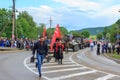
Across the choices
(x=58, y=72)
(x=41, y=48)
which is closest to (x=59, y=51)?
(x=58, y=72)

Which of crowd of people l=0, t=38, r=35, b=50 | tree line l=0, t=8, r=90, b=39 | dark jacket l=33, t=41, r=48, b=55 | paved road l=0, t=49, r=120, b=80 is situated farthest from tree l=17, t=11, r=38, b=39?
dark jacket l=33, t=41, r=48, b=55

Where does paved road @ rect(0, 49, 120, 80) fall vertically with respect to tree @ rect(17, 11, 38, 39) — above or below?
below

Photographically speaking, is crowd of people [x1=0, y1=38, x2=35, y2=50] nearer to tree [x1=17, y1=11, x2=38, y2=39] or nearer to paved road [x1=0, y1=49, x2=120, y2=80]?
paved road [x1=0, y1=49, x2=120, y2=80]

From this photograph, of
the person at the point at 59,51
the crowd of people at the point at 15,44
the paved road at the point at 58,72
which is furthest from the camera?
the crowd of people at the point at 15,44

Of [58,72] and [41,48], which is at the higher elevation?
[41,48]

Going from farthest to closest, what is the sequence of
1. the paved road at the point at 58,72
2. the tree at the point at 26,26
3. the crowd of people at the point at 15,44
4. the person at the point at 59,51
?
the tree at the point at 26,26, the crowd of people at the point at 15,44, the person at the point at 59,51, the paved road at the point at 58,72

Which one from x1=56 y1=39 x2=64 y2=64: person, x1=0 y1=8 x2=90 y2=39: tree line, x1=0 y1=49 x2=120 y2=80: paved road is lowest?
x1=0 y1=49 x2=120 y2=80: paved road

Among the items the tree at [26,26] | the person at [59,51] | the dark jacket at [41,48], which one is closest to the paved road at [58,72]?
the dark jacket at [41,48]

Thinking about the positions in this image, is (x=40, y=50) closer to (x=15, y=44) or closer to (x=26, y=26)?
(x=15, y=44)

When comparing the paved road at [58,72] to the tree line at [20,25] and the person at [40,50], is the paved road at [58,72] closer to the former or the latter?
the person at [40,50]

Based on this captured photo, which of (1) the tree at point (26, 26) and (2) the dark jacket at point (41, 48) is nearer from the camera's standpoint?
(2) the dark jacket at point (41, 48)

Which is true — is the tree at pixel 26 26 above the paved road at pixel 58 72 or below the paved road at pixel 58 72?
above

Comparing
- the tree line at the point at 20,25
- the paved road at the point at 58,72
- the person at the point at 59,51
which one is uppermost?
the tree line at the point at 20,25

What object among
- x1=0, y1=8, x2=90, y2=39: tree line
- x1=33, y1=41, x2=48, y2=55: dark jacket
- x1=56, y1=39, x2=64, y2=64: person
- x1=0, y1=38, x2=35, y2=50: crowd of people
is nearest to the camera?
x1=33, y1=41, x2=48, y2=55: dark jacket
